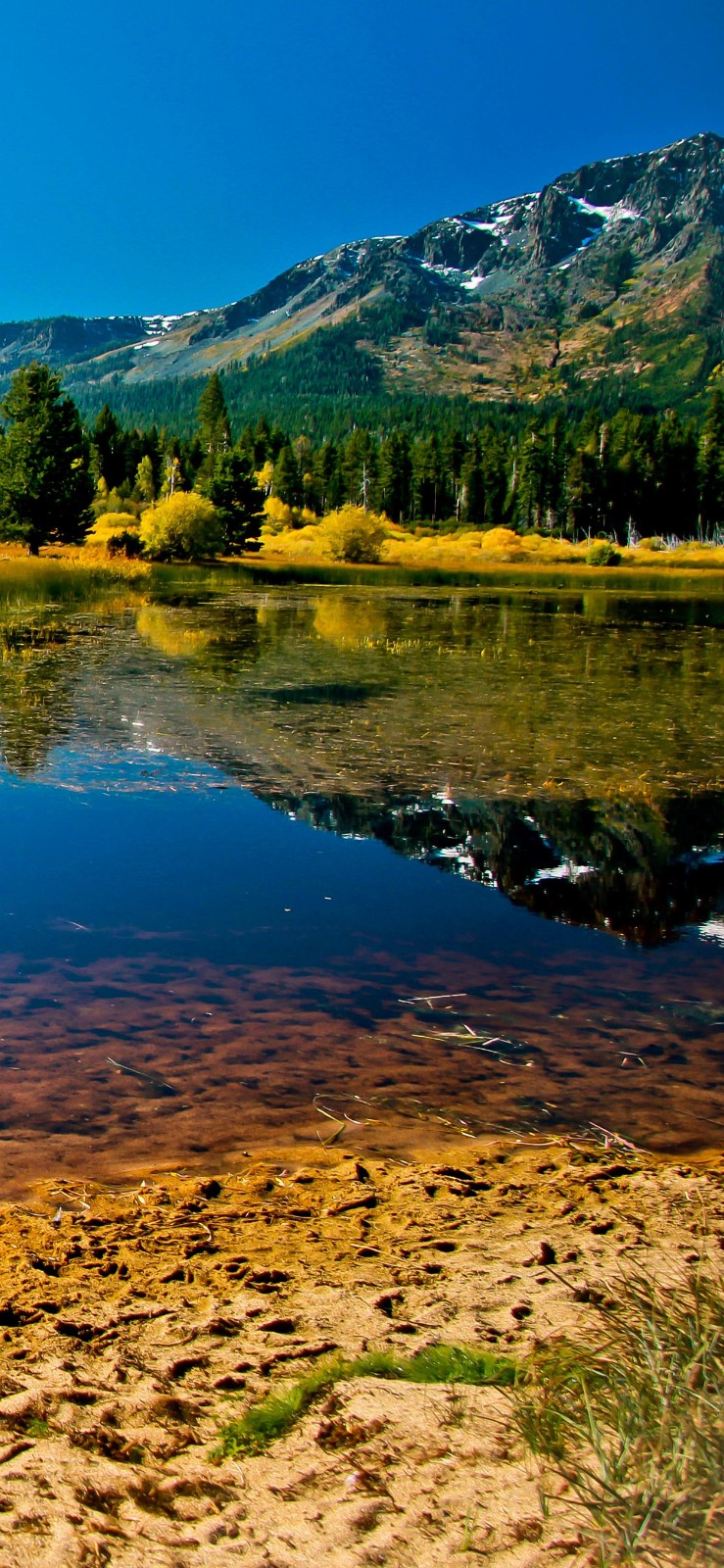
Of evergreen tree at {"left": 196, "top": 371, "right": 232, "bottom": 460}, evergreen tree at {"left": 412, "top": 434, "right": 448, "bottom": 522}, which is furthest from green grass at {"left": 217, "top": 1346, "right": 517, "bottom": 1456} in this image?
evergreen tree at {"left": 412, "top": 434, "right": 448, "bottom": 522}

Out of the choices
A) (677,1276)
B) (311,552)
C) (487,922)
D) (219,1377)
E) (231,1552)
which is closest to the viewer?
(231,1552)

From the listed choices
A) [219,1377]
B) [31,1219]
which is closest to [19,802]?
[31,1219]

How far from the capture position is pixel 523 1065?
594 centimetres

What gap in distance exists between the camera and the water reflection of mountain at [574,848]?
29.2ft

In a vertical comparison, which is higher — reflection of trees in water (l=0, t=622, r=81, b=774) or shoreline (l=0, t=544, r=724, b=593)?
shoreline (l=0, t=544, r=724, b=593)

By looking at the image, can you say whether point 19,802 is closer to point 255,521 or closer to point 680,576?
point 255,521

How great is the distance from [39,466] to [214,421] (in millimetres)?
68115

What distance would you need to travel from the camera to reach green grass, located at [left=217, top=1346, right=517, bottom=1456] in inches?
118

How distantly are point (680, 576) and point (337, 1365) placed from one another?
88.8 meters

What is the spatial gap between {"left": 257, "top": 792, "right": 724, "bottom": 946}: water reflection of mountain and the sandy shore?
13.2ft

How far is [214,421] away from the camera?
122500 mm

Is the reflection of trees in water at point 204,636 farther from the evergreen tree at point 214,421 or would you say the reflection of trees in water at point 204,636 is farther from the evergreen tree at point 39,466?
the evergreen tree at point 214,421

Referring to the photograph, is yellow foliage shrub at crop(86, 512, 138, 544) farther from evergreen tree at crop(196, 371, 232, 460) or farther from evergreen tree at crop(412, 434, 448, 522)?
evergreen tree at crop(412, 434, 448, 522)

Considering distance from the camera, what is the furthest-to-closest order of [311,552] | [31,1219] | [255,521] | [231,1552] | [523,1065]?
[311,552]
[255,521]
[523,1065]
[31,1219]
[231,1552]
